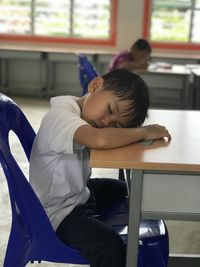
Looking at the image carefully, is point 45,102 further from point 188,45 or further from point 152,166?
point 152,166

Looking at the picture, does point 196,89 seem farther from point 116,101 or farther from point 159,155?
point 159,155

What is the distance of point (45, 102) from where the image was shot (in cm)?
635

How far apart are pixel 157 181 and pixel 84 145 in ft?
0.78

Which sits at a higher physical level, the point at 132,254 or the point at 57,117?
the point at 57,117

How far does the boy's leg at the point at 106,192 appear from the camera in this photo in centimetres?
163

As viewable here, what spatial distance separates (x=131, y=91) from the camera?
1356mm

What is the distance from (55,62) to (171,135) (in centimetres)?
555

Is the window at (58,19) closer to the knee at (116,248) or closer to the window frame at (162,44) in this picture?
the window frame at (162,44)

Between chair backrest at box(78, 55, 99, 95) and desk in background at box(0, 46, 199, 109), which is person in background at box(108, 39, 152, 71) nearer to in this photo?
chair backrest at box(78, 55, 99, 95)

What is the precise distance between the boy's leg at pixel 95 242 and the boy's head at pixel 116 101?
0.31 m

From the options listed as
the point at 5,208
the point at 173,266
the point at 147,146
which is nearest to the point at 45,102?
the point at 5,208

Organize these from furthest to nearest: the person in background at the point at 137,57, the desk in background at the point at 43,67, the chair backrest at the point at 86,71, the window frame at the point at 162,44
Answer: the window frame at the point at 162,44 → the desk in background at the point at 43,67 → the person in background at the point at 137,57 → the chair backrest at the point at 86,71

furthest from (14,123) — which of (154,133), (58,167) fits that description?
(154,133)

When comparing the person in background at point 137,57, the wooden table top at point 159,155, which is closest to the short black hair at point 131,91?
the wooden table top at point 159,155
